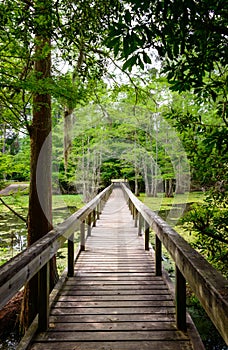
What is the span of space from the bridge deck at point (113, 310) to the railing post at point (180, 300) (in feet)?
0.21

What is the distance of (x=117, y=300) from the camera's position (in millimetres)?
2641

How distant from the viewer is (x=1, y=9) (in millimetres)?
2195

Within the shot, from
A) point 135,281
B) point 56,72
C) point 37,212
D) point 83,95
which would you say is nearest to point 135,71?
point 56,72

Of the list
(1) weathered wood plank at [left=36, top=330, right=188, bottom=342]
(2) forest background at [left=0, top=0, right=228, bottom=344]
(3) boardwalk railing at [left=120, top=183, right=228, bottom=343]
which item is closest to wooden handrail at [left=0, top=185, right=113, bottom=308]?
(1) weathered wood plank at [left=36, top=330, right=188, bottom=342]

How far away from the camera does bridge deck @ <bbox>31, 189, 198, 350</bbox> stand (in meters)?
1.90

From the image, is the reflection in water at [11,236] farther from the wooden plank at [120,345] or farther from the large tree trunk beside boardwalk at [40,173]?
the wooden plank at [120,345]

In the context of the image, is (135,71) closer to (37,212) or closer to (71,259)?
(37,212)

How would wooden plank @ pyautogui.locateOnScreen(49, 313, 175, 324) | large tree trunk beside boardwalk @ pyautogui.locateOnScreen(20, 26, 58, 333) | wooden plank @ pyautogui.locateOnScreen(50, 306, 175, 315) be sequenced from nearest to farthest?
wooden plank @ pyautogui.locateOnScreen(49, 313, 175, 324), wooden plank @ pyautogui.locateOnScreen(50, 306, 175, 315), large tree trunk beside boardwalk @ pyautogui.locateOnScreen(20, 26, 58, 333)

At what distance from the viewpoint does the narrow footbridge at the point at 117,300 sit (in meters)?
1.37

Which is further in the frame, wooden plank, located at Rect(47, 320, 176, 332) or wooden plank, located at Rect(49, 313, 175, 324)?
wooden plank, located at Rect(49, 313, 175, 324)

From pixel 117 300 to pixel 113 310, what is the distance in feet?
0.76

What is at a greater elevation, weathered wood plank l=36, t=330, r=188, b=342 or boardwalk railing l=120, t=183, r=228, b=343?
boardwalk railing l=120, t=183, r=228, b=343

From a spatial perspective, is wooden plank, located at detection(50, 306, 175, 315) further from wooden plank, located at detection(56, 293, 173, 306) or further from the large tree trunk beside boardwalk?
the large tree trunk beside boardwalk

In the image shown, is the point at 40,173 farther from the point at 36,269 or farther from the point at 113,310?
the point at 36,269
